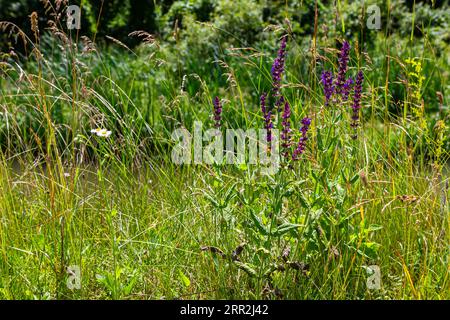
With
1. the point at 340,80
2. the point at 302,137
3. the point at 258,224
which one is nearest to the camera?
the point at 258,224

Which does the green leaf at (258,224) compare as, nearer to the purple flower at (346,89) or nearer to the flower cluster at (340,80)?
the flower cluster at (340,80)

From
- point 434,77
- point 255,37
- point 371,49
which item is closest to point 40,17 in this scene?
point 255,37

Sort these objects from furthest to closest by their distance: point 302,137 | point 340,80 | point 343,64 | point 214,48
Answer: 1. point 214,48
2. point 340,80
3. point 343,64
4. point 302,137

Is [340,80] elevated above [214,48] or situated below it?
above

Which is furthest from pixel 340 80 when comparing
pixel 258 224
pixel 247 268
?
pixel 247 268

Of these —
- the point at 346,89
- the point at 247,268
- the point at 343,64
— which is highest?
the point at 343,64

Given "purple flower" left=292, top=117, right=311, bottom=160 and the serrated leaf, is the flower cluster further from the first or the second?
the serrated leaf

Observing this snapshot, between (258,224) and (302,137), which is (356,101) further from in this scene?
(258,224)

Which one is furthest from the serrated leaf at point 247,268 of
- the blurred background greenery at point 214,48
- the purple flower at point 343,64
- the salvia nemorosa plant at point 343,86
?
the blurred background greenery at point 214,48

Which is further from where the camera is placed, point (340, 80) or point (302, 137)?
point (340, 80)

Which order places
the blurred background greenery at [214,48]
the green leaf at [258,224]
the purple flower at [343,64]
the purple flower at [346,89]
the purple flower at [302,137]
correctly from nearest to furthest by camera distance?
the green leaf at [258,224] < the purple flower at [302,137] < the purple flower at [343,64] < the purple flower at [346,89] < the blurred background greenery at [214,48]

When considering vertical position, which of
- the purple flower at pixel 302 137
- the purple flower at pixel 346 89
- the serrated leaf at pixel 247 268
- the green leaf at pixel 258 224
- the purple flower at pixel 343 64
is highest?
the purple flower at pixel 343 64

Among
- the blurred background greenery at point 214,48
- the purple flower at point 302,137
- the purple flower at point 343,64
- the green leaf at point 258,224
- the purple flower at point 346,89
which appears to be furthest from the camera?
the blurred background greenery at point 214,48

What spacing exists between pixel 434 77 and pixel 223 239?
433 cm
